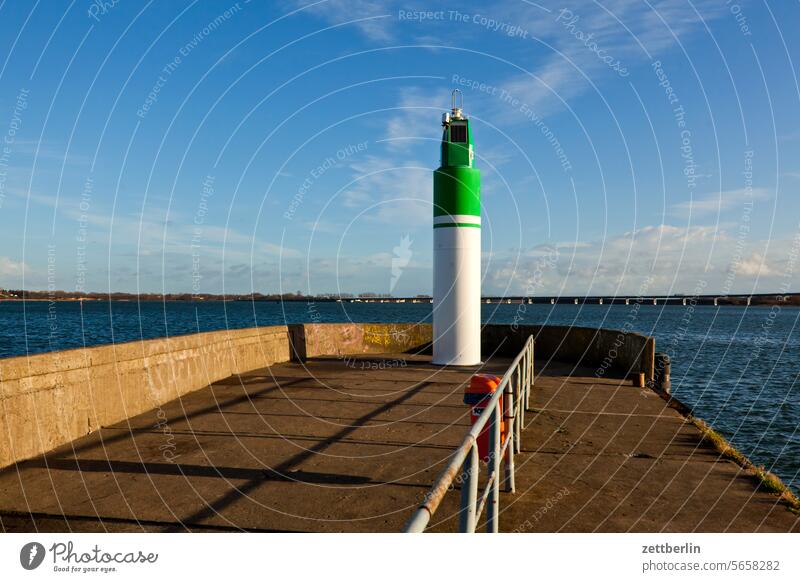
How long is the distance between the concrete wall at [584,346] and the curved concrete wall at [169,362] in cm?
3

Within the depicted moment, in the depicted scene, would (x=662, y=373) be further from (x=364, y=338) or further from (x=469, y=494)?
(x=469, y=494)

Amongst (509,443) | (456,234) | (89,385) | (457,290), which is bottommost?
(509,443)

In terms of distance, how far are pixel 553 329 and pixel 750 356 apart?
33.1 metres

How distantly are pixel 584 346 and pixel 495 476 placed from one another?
13623mm

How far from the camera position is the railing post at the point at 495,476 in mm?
4996

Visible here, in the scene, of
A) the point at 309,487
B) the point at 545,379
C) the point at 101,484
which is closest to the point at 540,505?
the point at 309,487

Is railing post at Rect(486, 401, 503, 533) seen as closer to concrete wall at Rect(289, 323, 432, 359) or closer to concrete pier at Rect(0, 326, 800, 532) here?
concrete pier at Rect(0, 326, 800, 532)

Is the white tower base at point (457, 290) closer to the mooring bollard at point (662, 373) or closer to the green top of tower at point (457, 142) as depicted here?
the green top of tower at point (457, 142)

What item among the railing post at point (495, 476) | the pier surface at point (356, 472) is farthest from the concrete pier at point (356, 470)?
the railing post at point (495, 476)

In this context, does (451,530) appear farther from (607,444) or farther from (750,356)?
(750,356)

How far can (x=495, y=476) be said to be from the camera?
5004 millimetres

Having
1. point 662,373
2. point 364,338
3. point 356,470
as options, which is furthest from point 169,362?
point 662,373

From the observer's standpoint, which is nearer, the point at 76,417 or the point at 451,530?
the point at 451,530

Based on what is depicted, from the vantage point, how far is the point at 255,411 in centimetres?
1070
